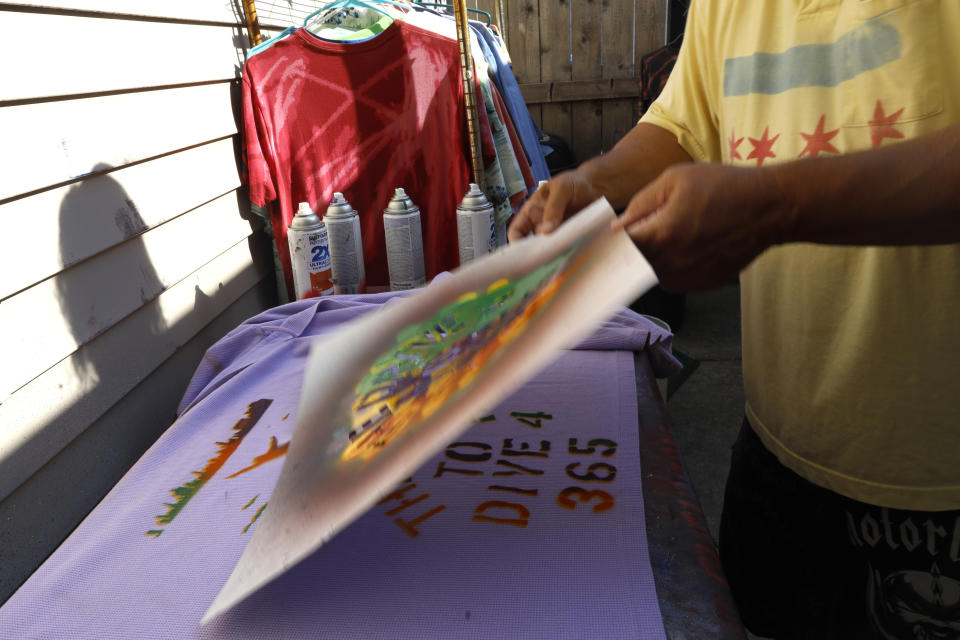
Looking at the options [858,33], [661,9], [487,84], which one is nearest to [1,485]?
[858,33]

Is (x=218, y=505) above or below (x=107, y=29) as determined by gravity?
below

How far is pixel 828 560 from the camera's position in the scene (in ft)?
3.21

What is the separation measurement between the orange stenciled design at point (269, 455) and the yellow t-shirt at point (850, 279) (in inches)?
30.4

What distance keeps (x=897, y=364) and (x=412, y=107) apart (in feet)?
5.58

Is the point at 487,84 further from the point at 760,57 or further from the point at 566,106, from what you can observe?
the point at 566,106

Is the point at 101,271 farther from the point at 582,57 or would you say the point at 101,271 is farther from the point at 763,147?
the point at 582,57

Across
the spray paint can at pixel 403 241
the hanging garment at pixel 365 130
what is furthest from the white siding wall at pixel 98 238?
the spray paint can at pixel 403 241

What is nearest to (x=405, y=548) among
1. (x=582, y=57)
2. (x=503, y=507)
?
(x=503, y=507)

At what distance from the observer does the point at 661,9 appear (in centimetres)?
477

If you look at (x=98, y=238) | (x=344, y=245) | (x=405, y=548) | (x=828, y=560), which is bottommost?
(x=828, y=560)

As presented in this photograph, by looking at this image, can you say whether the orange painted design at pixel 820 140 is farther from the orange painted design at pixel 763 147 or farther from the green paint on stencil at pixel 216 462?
the green paint on stencil at pixel 216 462

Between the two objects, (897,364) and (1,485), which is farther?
(1,485)

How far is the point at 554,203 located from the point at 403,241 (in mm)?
830

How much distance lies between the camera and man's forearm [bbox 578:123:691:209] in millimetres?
1052
